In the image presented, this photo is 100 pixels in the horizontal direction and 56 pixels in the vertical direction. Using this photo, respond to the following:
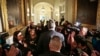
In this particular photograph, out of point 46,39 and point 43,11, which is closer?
point 46,39

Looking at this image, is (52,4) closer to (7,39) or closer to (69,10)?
(69,10)

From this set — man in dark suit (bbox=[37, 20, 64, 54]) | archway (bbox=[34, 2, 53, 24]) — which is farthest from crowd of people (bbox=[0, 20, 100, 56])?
archway (bbox=[34, 2, 53, 24])

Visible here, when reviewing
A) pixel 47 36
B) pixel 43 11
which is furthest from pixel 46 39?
pixel 43 11

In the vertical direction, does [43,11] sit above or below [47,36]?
above

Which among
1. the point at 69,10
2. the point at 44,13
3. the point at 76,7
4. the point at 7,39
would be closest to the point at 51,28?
the point at 7,39

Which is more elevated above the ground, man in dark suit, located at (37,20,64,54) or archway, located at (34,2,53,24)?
archway, located at (34,2,53,24)

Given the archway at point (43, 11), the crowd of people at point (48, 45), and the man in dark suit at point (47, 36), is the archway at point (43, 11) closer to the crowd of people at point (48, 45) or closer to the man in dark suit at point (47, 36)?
the crowd of people at point (48, 45)

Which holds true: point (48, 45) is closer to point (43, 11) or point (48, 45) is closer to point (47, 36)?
point (47, 36)

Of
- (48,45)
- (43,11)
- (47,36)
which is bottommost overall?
(48,45)

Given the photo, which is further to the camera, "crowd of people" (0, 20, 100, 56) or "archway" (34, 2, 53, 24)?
"archway" (34, 2, 53, 24)

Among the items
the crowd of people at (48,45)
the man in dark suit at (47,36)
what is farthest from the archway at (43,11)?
the man in dark suit at (47,36)

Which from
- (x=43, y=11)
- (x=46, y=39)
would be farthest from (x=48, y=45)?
(x=43, y=11)

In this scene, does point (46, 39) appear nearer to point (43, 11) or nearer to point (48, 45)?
point (48, 45)

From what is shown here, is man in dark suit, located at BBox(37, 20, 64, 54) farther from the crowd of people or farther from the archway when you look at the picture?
the archway
